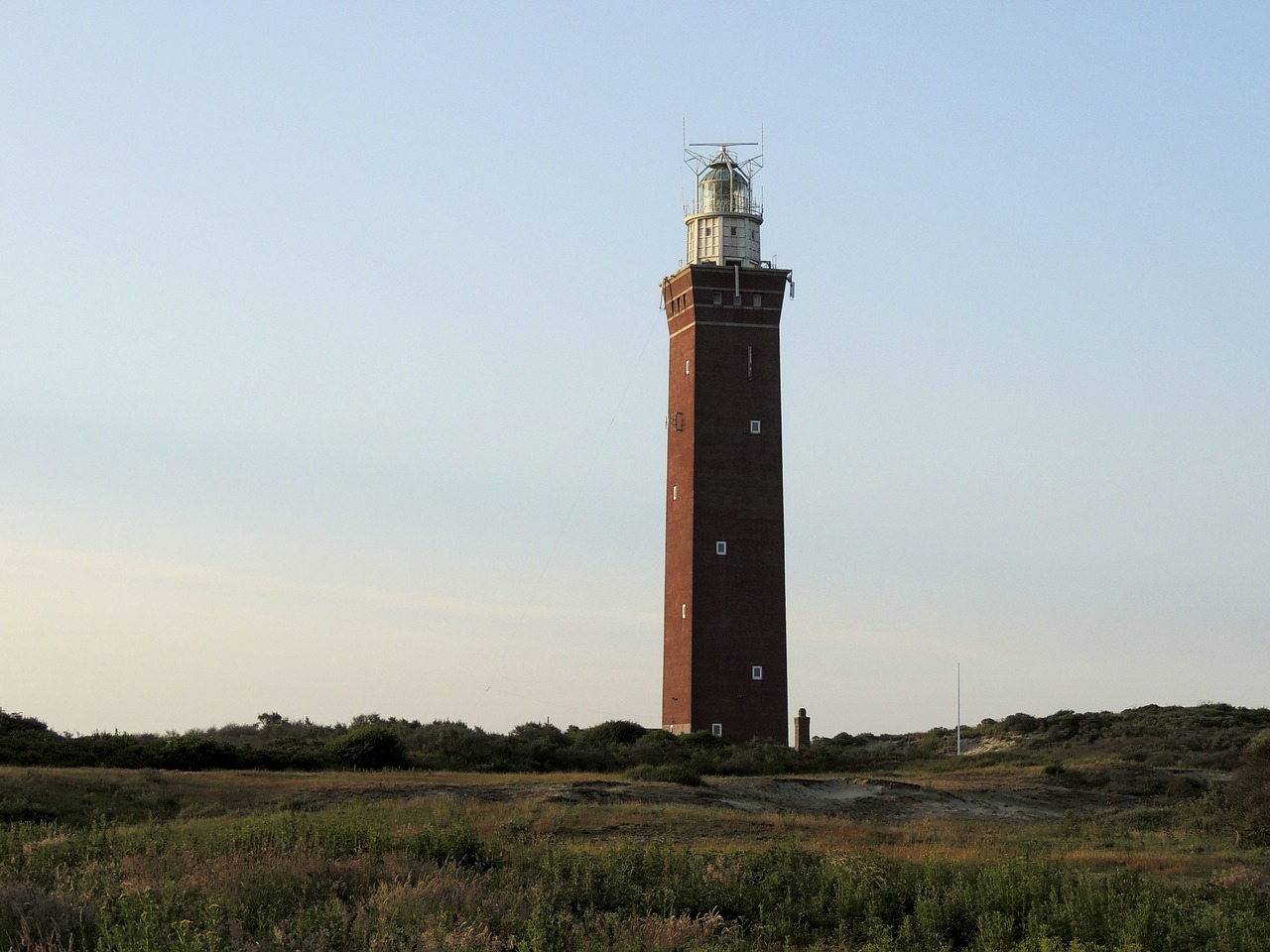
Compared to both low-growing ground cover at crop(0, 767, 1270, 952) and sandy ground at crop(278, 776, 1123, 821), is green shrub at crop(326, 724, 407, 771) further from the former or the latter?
low-growing ground cover at crop(0, 767, 1270, 952)

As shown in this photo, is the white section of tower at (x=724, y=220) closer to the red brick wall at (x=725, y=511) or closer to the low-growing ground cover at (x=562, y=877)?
the red brick wall at (x=725, y=511)

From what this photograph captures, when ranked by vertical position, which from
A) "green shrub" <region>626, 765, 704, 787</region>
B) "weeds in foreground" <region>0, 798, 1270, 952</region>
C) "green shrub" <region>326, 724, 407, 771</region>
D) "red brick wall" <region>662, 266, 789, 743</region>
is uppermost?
"red brick wall" <region>662, 266, 789, 743</region>

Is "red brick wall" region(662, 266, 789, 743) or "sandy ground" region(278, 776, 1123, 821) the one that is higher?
"red brick wall" region(662, 266, 789, 743)

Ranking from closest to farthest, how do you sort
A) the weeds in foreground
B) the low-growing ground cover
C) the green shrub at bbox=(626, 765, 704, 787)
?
the weeds in foreground → the low-growing ground cover → the green shrub at bbox=(626, 765, 704, 787)

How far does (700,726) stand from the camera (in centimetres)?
5119

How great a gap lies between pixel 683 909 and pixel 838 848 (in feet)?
17.5

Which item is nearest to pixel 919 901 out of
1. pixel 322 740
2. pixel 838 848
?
pixel 838 848

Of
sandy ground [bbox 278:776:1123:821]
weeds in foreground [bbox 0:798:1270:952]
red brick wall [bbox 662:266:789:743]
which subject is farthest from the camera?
red brick wall [bbox 662:266:789:743]

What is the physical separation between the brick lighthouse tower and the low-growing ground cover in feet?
75.0

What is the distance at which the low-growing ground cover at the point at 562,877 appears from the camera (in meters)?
13.5

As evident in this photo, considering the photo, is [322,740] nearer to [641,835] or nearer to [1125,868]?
[641,835]

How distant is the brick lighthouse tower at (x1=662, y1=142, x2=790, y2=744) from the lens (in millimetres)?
51938

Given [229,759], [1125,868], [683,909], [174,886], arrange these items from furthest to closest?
[229,759], [1125,868], [683,909], [174,886]

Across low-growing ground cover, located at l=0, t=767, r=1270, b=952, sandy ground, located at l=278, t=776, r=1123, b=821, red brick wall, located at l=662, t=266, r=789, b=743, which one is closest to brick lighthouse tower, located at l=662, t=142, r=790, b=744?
red brick wall, located at l=662, t=266, r=789, b=743
